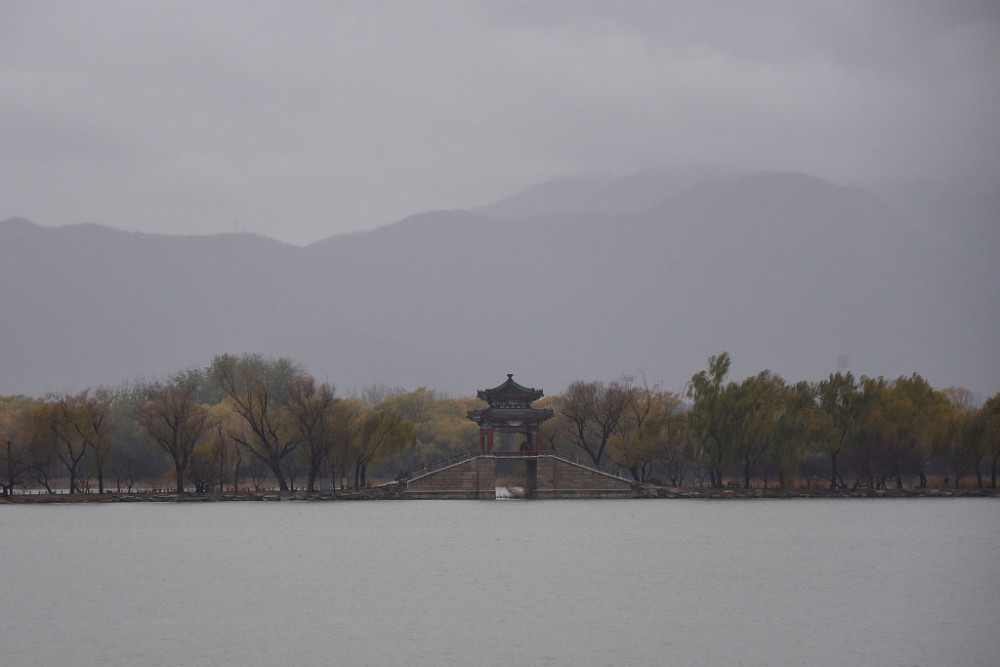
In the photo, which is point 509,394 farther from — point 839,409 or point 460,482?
point 839,409

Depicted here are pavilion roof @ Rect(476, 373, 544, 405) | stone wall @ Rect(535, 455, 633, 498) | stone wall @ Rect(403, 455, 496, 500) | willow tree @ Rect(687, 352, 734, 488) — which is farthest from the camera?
pavilion roof @ Rect(476, 373, 544, 405)

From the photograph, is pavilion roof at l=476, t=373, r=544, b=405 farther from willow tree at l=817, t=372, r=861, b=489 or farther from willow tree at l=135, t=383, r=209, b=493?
willow tree at l=135, t=383, r=209, b=493

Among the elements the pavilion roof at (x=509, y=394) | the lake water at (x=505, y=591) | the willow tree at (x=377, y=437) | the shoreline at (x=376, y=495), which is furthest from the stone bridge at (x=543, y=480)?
the lake water at (x=505, y=591)

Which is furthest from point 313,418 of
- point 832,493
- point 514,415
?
point 832,493

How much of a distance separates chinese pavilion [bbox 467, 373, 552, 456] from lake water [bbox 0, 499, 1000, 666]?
19.5m

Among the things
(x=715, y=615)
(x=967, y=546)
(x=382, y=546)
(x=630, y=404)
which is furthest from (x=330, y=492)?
(x=715, y=615)

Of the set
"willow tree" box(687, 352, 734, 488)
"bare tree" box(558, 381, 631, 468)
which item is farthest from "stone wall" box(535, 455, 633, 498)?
"willow tree" box(687, 352, 734, 488)

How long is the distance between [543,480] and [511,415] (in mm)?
5021

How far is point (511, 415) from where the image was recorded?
75.8m

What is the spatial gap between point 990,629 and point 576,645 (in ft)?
30.4

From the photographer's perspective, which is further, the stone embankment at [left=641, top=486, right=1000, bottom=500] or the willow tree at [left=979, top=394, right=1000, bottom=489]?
the stone embankment at [left=641, top=486, right=1000, bottom=500]

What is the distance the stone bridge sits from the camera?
2864 inches

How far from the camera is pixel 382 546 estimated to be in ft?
143

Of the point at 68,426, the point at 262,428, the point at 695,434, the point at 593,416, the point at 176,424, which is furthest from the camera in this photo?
the point at 593,416
